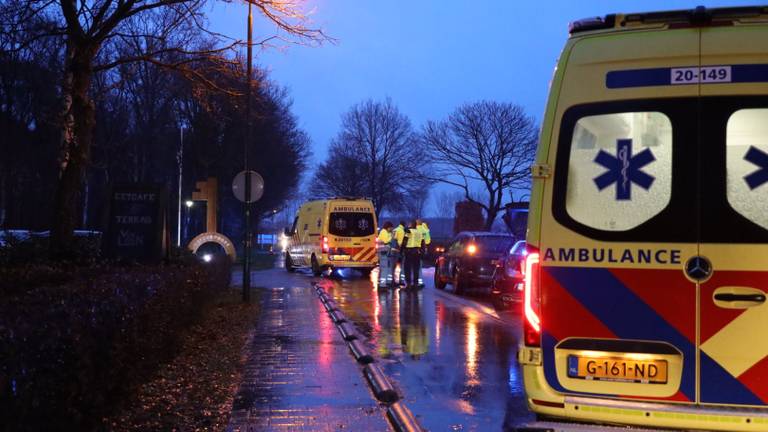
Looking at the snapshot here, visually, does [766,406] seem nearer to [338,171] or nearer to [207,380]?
[207,380]

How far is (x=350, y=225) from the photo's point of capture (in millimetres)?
24469

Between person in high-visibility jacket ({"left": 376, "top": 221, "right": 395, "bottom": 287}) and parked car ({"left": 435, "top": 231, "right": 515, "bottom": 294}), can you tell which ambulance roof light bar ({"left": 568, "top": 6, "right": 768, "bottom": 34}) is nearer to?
parked car ({"left": 435, "top": 231, "right": 515, "bottom": 294})

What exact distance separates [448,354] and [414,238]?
30.5ft

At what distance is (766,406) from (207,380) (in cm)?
560

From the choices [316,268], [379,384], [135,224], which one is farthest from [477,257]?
[379,384]

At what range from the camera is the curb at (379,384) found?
622 centimetres

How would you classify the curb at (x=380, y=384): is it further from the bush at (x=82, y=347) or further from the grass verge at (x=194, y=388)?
the bush at (x=82, y=347)

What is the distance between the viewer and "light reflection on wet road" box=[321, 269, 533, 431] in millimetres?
6789

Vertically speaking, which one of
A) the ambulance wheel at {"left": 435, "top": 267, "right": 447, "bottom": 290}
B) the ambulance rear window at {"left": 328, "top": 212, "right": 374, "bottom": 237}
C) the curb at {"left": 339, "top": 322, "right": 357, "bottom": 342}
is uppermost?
the ambulance rear window at {"left": 328, "top": 212, "right": 374, "bottom": 237}

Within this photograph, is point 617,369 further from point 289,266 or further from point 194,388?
point 289,266

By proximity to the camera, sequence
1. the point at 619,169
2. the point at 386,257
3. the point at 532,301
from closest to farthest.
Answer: the point at 619,169, the point at 532,301, the point at 386,257

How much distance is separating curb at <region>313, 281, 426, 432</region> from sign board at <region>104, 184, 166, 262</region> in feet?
10.9

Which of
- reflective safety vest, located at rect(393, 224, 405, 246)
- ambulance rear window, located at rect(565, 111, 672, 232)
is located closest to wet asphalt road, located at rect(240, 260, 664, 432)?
ambulance rear window, located at rect(565, 111, 672, 232)

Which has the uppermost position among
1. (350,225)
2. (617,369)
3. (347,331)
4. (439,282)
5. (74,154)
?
(74,154)
